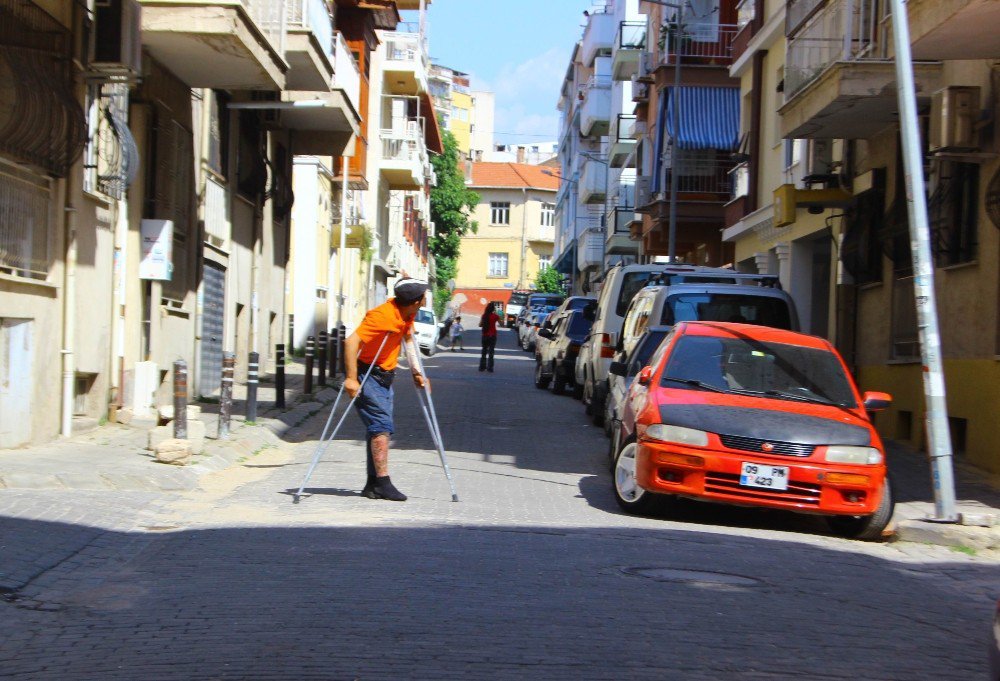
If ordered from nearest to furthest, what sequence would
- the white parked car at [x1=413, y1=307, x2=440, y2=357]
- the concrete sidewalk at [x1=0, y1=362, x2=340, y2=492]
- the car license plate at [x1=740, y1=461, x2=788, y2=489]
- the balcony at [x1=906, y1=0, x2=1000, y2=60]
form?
the car license plate at [x1=740, y1=461, x2=788, y2=489]
the concrete sidewalk at [x1=0, y1=362, x2=340, y2=492]
the balcony at [x1=906, y1=0, x2=1000, y2=60]
the white parked car at [x1=413, y1=307, x2=440, y2=357]

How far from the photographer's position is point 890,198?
18.1 meters

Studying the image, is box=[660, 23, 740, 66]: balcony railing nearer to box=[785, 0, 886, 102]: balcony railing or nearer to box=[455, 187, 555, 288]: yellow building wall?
box=[785, 0, 886, 102]: balcony railing

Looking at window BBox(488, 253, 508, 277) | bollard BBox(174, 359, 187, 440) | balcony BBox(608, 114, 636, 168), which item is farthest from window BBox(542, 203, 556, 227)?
bollard BBox(174, 359, 187, 440)

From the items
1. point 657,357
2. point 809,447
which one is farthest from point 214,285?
point 809,447

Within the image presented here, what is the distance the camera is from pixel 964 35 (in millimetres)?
12688

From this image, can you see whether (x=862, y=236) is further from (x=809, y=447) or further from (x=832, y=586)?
(x=832, y=586)

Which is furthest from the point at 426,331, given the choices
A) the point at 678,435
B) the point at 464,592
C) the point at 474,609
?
the point at 474,609

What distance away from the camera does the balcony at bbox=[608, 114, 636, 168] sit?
52.3 m

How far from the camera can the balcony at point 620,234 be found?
48469 millimetres

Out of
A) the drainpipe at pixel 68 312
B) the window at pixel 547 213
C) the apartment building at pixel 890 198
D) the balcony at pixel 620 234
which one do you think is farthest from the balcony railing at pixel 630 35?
the window at pixel 547 213

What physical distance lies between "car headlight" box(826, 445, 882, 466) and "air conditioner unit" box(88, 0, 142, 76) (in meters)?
8.15

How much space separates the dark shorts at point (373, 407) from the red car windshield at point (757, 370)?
2.34 m

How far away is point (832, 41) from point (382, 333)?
9.57 m

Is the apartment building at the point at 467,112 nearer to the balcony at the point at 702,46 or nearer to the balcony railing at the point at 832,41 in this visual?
the balcony at the point at 702,46
